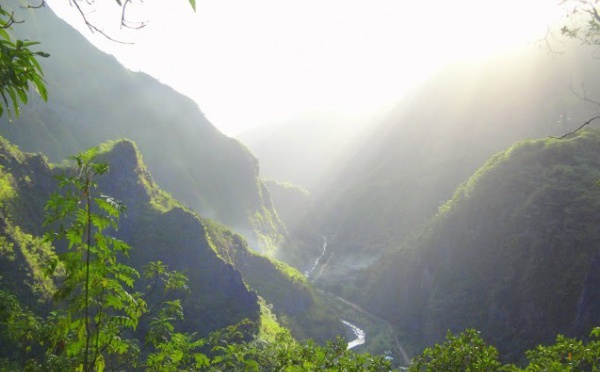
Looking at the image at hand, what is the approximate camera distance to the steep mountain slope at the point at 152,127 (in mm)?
109544

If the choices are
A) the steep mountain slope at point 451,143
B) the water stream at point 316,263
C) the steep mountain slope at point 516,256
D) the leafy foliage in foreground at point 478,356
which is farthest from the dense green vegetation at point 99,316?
the water stream at point 316,263

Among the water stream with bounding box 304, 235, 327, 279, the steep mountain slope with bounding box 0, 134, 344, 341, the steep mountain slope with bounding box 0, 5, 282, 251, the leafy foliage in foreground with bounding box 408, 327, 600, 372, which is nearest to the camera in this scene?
the leafy foliage in foreground with bounding box 408, 327, 600, 372

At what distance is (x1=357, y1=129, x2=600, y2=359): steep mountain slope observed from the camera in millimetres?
52531

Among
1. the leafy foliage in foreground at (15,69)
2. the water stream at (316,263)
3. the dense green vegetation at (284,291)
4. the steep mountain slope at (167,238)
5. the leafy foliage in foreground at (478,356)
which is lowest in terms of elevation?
the water stream at (316,263)

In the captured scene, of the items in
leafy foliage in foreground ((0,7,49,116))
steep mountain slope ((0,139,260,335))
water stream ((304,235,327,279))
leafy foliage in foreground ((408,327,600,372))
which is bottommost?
water stream ((304,235,327,279))

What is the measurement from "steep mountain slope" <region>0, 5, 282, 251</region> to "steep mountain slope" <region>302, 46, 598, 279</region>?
3341cm

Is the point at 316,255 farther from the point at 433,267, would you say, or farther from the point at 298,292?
the point at 433,267

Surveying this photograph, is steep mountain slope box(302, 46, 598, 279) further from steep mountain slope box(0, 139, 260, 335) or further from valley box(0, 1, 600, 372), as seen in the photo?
steep mountain slope box(0, 139, 260, 335)

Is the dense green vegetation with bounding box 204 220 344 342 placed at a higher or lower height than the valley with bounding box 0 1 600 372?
lower

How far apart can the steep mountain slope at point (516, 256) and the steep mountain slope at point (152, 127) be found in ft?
216

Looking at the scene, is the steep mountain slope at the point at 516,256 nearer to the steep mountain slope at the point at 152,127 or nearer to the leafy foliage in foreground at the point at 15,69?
the leafy foliage in foreground at the point at 15,69

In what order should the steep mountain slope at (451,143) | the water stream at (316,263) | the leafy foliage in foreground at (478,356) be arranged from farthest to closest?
the steep mountain slope at (451,143) < the water stream at (316,263) < the leafy foliage in foreground at (478,356)

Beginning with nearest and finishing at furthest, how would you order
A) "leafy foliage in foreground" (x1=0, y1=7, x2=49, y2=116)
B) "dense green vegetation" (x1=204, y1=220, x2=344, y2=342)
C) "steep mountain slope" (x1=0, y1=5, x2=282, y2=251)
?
"leafy foliage in foreground" (x1=0, y1=7, x2=49, y2=116) < "dense green vegetation" (x1=204, y1=220, x2=344, y2=342) < "steep mountain slope" (x1=0, y1=5, x2=282, y2=251)

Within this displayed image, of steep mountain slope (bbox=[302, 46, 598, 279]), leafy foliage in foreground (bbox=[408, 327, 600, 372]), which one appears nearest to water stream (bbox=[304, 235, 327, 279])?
steep mountain slope (bbox=[302, 46, 598, 279])
